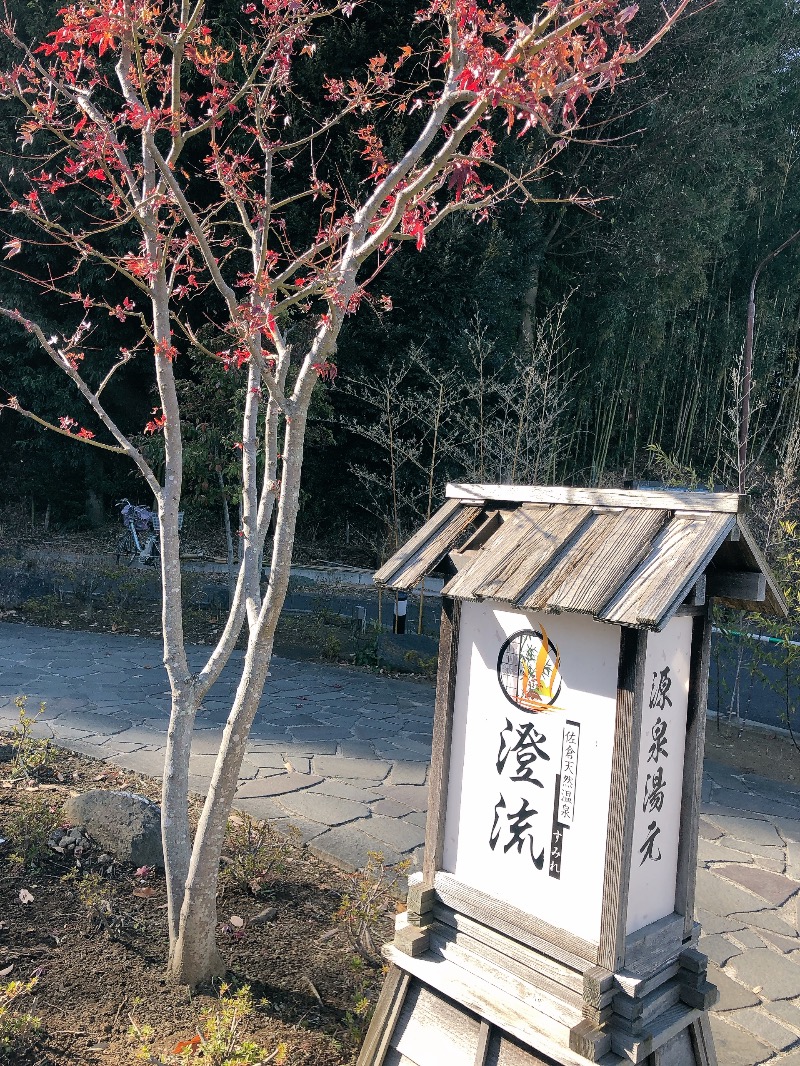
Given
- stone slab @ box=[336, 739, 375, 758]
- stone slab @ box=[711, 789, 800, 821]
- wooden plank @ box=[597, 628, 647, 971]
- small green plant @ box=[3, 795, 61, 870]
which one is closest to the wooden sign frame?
wooden plank @ box=[597, 628, 647, 971]

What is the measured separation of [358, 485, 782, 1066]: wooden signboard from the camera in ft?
6.68

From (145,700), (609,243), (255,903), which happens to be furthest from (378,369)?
(255,903)

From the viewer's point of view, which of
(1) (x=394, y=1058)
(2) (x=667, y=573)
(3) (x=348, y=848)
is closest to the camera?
(2) (x=667, y=573)

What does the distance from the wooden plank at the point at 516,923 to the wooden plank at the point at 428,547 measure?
87cm

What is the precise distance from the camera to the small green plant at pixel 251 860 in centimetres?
366

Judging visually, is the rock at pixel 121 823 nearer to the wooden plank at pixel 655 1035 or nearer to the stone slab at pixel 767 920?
the wooden plank at pixel 655 1035

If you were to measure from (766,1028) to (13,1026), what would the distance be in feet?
8.99

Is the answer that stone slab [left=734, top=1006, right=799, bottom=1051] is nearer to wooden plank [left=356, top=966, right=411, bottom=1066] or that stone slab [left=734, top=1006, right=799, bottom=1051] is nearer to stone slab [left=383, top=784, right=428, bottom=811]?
wooden plank [left=356, top=966, right=411, bottom=1066]

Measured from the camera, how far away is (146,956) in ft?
10.2

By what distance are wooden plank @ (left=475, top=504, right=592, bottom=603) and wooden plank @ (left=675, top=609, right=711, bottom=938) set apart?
0.46 m

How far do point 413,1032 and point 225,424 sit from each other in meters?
8.60

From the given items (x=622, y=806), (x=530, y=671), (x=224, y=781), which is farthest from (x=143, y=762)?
(x=622, y=806)

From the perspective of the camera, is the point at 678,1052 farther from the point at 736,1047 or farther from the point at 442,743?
the point at 736,1047

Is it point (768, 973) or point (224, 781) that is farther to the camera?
point (768, 973)
